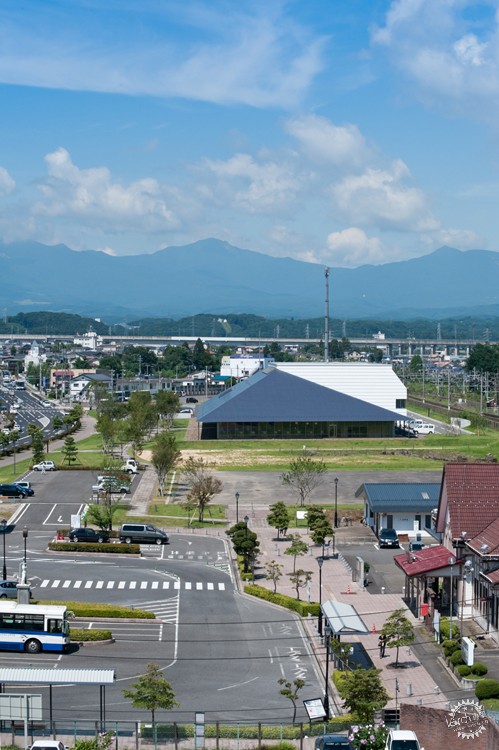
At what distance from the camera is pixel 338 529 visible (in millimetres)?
52125

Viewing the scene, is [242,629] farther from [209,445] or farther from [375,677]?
[209,445]

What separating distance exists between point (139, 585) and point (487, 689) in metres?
16.6

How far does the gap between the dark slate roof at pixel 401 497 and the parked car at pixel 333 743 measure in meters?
27.8

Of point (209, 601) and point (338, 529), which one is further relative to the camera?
point (338, 529)

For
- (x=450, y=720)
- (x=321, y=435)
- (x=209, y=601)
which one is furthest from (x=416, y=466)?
(x=450, y=720)

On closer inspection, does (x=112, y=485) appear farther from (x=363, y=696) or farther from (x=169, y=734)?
(x=363, y=696)

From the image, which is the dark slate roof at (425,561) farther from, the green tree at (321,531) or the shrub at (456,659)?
the green tree at (321,531)

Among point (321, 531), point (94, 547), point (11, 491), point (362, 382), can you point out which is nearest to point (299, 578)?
point (321, 531)

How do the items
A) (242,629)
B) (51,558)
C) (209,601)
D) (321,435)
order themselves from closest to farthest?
(242,629), (209,601), (51,558), (321,435)

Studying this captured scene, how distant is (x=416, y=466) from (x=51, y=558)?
3769 cm

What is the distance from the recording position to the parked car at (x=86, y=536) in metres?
47.1

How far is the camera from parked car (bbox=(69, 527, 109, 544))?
47.1 metres

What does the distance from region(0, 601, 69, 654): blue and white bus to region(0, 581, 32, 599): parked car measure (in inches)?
195

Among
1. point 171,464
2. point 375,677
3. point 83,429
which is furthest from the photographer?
point 83,429
